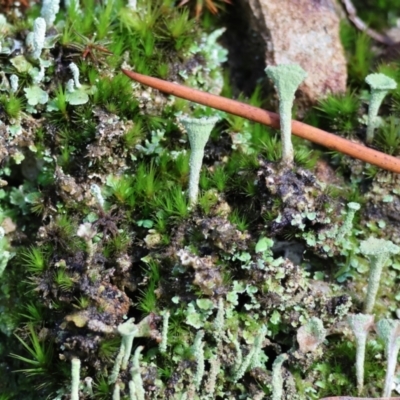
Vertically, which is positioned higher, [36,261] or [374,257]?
[374,257]

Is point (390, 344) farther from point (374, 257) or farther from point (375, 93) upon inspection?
point (375, 93)

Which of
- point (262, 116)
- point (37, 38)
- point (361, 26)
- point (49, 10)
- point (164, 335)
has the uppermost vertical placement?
point (361, 26)

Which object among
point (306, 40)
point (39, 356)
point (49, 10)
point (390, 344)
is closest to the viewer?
point (390, 344)

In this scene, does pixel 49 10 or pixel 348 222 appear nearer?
pixel 348 222

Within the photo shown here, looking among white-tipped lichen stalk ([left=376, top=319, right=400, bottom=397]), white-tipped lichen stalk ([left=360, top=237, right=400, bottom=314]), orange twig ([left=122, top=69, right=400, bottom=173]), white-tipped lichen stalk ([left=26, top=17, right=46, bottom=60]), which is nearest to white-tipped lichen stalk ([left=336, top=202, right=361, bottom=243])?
white-tipped lichen stalk ([left=360, top=237, right=400, bottom=314])

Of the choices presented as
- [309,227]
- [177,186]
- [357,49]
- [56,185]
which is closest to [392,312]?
[309,227]

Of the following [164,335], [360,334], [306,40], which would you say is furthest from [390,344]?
[306,40]

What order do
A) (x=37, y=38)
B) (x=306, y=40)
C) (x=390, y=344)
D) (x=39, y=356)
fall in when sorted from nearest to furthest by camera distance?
1. (x=390, y=344)
2. (x=39, y=356)
3. (x=37, y=38)
4. (x=306, y=40)
